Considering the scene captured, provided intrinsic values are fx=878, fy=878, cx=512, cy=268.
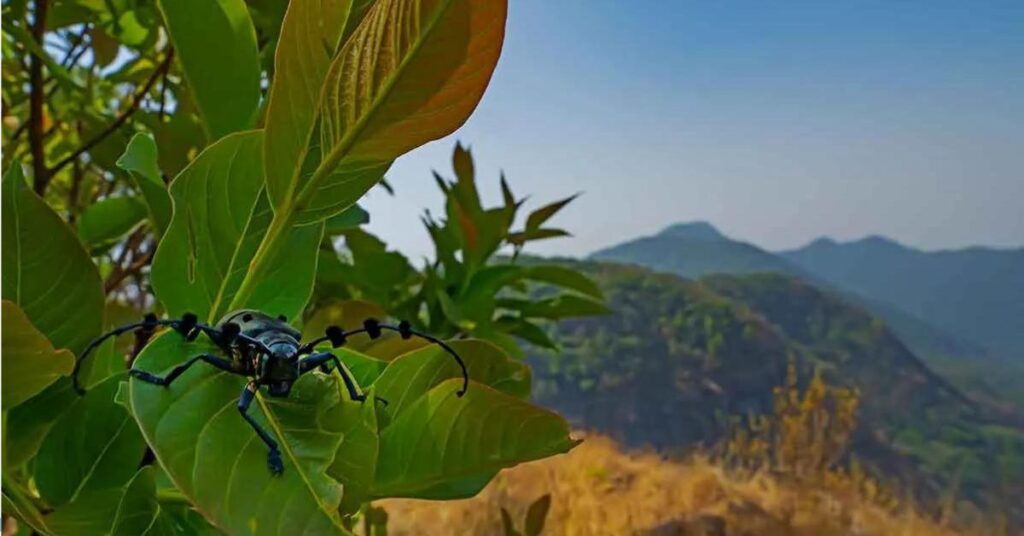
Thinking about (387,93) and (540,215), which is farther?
(540,215)

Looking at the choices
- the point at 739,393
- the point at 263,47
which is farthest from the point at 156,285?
the point at 739,393

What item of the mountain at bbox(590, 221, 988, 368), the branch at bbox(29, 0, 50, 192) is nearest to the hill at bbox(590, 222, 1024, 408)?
the mountain at bbox(590, 221, 988, 368)

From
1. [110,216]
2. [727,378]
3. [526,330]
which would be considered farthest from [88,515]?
[727,378]

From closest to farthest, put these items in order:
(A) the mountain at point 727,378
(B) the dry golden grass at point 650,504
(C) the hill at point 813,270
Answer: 1. (B) the dry golden grass at point 650,504
2. (A) the mountain at point 727,378
3. (C) the hill at point 813,270

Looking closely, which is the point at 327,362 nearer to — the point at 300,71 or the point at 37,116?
the point at 300,71

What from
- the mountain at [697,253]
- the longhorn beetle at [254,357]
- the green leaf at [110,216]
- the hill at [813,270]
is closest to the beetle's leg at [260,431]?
the longhorn beetle at [254,357]

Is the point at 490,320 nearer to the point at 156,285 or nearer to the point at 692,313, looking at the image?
the point at 156,285

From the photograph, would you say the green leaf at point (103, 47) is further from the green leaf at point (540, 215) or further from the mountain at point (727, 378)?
the mountain at point (727, 378)

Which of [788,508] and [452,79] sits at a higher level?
[452,79]
